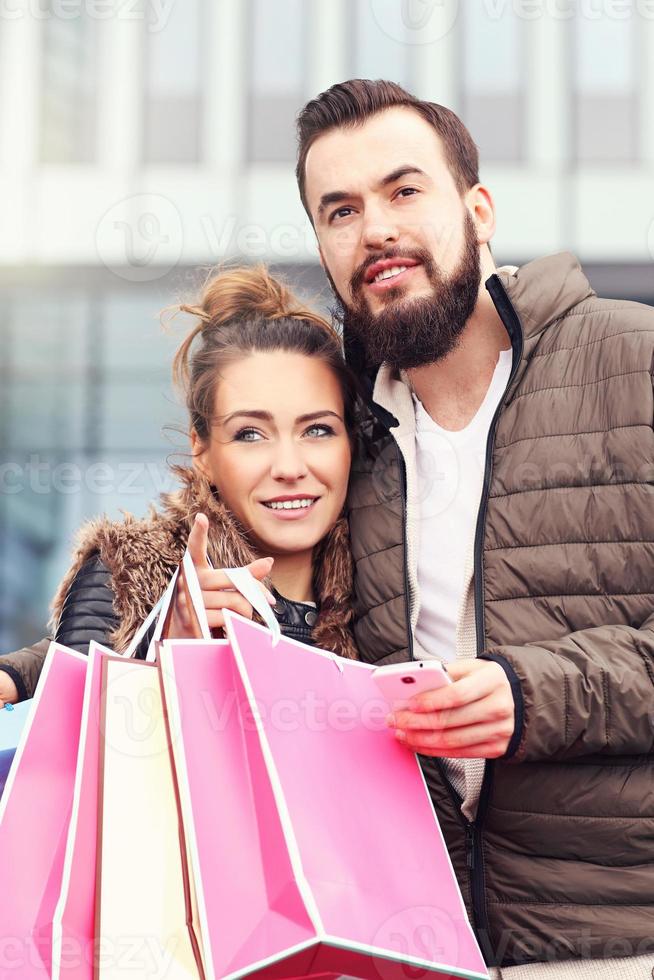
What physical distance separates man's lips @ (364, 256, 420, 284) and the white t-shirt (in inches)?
9.0

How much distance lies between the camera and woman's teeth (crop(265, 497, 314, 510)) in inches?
63.6

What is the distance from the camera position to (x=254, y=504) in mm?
1620

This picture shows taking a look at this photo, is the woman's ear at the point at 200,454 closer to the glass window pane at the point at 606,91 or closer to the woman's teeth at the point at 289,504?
the woman's teeth at the point at 289,504

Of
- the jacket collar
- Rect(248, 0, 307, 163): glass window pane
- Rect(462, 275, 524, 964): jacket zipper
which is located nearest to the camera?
Rect(462, 275, 524, 964): jacket zipper

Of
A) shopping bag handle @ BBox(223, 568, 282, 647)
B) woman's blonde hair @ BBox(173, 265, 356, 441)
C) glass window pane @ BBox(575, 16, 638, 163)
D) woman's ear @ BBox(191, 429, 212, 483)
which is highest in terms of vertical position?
glass window pane @ BBox(575, 16, 638, 163)

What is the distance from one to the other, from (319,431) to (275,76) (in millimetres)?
4055

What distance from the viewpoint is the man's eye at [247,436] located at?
1652 millimetres

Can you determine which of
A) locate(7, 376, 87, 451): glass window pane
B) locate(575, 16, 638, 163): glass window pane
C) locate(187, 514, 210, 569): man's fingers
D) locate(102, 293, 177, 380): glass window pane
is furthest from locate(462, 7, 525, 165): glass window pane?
locate(187, 514, 210, 569): man's fingers

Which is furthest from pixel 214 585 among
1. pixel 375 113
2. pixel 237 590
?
pixel 375 113

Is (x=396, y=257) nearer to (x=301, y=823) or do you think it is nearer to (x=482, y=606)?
(x=482, y=606)

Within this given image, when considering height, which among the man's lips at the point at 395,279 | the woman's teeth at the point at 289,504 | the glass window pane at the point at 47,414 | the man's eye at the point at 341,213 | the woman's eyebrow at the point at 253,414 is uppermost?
the man's eye at the point at 341,213

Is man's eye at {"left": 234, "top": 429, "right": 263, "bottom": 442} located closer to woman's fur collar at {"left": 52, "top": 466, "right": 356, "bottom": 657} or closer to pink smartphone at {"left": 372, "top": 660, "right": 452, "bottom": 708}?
woman's fur collar at {"left": 52, "top": 466, "right": 356, "bottom": 657}

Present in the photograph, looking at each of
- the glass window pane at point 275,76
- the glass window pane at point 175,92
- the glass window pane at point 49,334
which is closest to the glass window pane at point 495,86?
the glass window pane at point 275,76

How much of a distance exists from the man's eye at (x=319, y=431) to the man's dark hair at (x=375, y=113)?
0.44 metres
